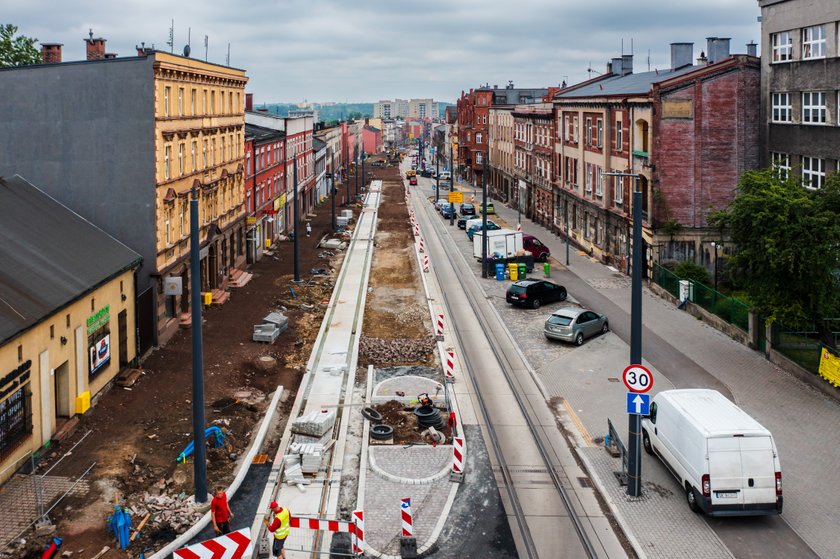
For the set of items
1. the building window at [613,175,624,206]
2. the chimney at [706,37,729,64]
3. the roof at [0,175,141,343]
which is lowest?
the roof at [0,175,141,343]

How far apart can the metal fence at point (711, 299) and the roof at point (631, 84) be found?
11185 millimetres

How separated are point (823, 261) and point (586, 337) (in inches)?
402

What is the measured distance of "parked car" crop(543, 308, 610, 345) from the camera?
32.8 metres

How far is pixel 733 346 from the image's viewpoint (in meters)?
32.2

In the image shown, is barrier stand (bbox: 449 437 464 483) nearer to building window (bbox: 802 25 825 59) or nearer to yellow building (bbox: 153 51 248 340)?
yellow building (bbox: 153 51 248 340)

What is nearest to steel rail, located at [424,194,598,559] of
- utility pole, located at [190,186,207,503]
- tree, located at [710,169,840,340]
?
utility pole, located at [190,186,207,503]

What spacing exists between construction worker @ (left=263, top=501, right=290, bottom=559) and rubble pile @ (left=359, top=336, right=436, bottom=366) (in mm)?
14706

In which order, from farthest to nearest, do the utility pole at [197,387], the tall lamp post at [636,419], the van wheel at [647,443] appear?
the van wheel at [647,443], the tall lamp post at [636,419], the utility pole at [197,387]

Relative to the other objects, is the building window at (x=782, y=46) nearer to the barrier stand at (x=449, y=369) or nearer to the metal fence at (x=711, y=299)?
the metal fence at (x=711, y=299)

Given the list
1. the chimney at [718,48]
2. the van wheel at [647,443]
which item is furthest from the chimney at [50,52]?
the chimney at [718,48]

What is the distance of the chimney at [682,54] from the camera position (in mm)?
55969

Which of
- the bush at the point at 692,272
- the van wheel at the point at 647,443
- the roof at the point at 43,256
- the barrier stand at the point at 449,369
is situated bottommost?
the van wheel at the point at 647,443

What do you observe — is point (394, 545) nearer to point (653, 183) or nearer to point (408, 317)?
point (408, 317)

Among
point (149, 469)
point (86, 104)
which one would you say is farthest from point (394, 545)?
point (86, 104)
